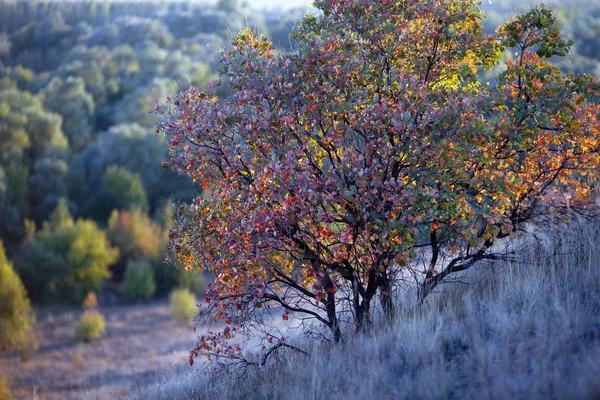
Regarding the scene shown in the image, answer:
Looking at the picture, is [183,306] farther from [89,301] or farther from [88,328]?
[89,301]

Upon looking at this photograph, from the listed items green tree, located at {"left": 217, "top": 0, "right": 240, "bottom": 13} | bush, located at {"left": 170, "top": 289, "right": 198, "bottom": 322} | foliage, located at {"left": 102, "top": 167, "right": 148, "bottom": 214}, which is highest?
green tree, located at {"left": 217, "top": 0, "right": 240, "bottom": 13}

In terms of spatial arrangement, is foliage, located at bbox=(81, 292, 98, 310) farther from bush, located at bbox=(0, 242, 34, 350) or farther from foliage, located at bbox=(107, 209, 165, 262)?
bush, located at bbox=(0, 242, 34, 350)

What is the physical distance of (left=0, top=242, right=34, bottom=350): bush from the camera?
2573 cm

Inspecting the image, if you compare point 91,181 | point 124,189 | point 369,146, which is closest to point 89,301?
point 124,189

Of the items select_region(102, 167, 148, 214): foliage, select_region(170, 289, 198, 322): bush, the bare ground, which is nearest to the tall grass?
the bare ground

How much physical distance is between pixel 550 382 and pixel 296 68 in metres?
4.07

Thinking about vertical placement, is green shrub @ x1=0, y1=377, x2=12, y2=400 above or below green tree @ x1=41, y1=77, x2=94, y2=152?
below

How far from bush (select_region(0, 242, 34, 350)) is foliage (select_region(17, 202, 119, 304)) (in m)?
3.80

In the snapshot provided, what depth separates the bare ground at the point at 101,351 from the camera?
21.2 meters

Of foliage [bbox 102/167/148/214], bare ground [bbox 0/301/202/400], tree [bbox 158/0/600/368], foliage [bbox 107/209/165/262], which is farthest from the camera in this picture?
foliage [bbox 102/167/148/214]

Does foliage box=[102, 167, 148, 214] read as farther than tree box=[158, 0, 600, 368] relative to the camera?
Yes

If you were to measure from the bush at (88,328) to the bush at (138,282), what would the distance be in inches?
187

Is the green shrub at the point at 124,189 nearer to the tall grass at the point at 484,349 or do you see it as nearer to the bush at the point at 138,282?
the bush at the point at 138,282

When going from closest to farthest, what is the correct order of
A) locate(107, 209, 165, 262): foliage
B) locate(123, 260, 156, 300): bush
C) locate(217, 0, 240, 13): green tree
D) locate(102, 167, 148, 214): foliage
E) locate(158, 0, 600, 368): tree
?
locate(158, 0, 600, 368): tree → locate(123, 260, 156, 300): bush → locate(107, 209, 165, 262): foliage → locate(102, 167, 148, 214): foliage → locate(217, 0, 240, 13): green tree
